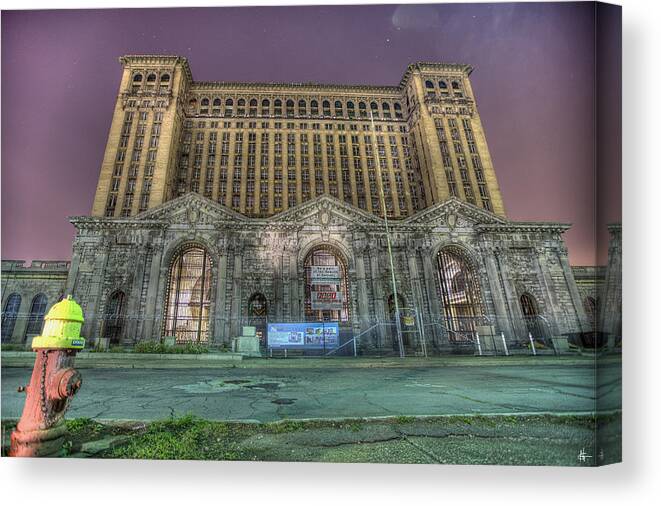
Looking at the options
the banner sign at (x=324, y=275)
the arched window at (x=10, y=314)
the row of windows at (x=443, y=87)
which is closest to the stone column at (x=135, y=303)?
the arched window at (x=10, y=314)

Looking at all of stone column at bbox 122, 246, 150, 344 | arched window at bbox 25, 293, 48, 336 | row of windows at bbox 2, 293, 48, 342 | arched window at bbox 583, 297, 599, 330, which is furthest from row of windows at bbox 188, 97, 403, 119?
row of windows at bbox 2, 293, 48, 342

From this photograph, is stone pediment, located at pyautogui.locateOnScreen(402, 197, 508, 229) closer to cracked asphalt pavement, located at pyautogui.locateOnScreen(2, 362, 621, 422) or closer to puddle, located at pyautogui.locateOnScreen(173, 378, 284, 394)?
cracked asphalt pavement, located at pyautogui.locateOnScreen(2, 362, 621, 422)

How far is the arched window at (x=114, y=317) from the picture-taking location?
1290 cm

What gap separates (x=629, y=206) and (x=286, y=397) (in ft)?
29.6

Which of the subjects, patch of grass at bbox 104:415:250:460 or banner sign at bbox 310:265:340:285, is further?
banner sign at bbox 310:265:340:285

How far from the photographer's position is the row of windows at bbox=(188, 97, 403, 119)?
19.5 meters

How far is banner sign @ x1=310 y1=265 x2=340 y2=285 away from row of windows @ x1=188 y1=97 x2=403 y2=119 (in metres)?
7.58

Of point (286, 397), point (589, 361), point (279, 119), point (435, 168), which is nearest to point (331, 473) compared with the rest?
point (286, 397)

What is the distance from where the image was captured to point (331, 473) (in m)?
7.33

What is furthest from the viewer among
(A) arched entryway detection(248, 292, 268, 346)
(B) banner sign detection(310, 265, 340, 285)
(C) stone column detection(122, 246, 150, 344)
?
(B) banner sign detection(310, 265, 340, 285)

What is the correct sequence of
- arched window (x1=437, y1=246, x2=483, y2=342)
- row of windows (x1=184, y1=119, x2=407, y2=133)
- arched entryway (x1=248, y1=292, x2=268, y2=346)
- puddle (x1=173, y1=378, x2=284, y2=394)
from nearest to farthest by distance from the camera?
puddle (x1=173, y1=378, x2=284, y2=394)
arched window (x1=437, y1=246, x2=483, y2=342)
arched entryway (x1=248, y1=292, x2=268, y2=346)
row of windows (x1=184, y1=119, x2=407, y2=133)

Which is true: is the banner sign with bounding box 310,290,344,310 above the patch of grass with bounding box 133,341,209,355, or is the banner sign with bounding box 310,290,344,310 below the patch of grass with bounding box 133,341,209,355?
above

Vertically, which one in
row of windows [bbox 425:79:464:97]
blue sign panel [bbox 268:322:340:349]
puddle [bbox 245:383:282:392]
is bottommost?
puddle [bbox 245:383:282:392]

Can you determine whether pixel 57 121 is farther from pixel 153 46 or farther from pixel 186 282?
pixel 186 282
